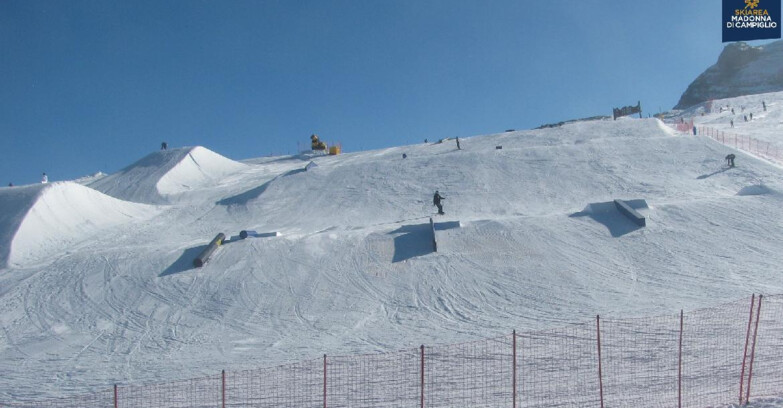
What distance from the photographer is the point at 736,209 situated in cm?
2000

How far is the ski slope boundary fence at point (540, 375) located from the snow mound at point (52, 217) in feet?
44.8

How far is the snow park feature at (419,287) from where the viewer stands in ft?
34.7

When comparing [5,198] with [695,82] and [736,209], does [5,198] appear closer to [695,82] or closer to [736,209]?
[736,209]

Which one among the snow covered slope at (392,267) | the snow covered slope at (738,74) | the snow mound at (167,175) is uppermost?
the snow covered slope at (738,74)

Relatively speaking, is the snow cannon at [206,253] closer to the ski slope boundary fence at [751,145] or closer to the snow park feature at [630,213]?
the snow park feature at [630,213]

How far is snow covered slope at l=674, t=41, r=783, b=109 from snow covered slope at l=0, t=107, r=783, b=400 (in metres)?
86.5

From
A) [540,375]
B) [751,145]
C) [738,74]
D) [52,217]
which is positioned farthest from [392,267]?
[738,74]

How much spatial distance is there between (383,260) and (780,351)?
10.4 m

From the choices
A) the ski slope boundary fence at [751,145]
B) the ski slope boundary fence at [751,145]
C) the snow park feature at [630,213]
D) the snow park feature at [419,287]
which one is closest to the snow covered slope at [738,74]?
the ski slope boundary fence at [751,145]

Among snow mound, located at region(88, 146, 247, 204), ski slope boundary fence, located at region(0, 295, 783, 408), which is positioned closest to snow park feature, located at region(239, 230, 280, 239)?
ski slope boundary fence, located at region(0, 295, 783, 408)

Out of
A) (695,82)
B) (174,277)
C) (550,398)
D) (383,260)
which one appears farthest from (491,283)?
(695,82)

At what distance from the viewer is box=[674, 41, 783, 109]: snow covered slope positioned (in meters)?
101

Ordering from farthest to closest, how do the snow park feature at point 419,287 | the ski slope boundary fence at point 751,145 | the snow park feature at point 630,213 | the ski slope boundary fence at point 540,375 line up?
the ski slope boundary fence at point 751,145, the snow park feature at point 630,213, the snow park feature at point 419,287, the ski slope boundary fence at point 540,375

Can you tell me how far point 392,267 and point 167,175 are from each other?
19.9m
